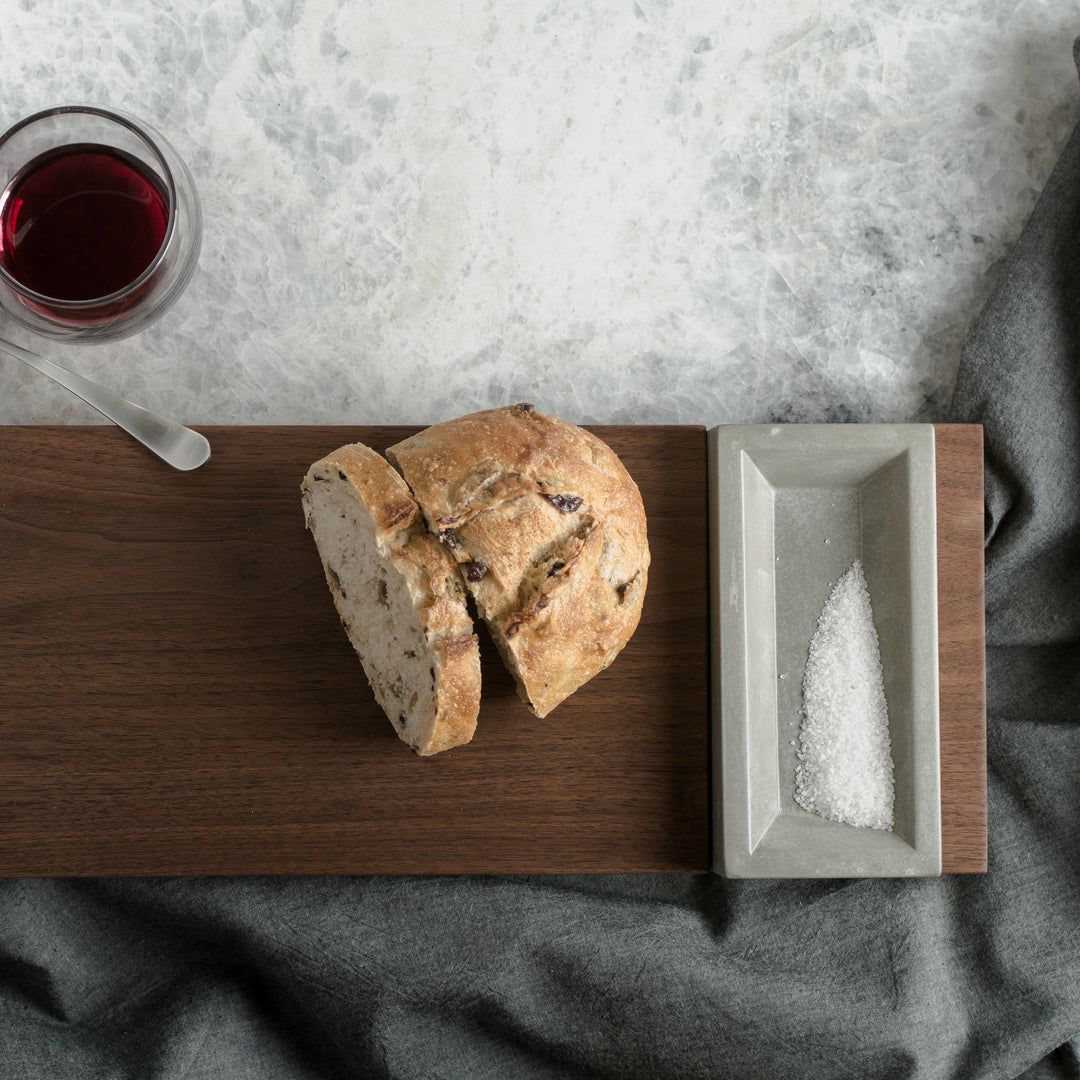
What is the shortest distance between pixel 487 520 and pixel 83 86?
4.59 ft

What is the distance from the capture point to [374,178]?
7.09 ft

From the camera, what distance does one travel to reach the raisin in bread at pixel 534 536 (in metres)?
1.65

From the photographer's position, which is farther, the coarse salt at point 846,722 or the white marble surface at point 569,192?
the white marble surface at point 569,192

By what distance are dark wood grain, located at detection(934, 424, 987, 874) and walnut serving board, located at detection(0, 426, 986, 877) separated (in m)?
0.07

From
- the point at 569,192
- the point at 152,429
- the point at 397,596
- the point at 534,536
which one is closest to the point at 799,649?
the point at 534,536

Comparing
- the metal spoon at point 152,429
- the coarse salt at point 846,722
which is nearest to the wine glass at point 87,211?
the metal spoon at point 152,429

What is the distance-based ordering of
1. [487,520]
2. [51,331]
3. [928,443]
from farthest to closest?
[928,443] → [51,331] → [487,520]

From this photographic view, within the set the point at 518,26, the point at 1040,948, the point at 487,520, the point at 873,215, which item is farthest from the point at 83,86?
the point at 1040,948

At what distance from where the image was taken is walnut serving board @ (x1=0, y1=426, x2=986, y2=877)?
1.97 m

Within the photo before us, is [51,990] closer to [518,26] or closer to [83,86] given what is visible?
[83,86]

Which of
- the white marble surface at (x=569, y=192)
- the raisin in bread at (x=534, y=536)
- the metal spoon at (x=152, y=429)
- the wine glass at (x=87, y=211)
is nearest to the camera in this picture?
the raisin in bread at (x=534, y=536)

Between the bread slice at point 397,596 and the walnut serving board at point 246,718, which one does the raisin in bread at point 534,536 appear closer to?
the bread slice at point 397,596

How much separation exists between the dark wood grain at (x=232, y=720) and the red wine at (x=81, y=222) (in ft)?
0.99

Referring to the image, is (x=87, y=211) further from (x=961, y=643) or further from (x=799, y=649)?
(x=961, y=643)
